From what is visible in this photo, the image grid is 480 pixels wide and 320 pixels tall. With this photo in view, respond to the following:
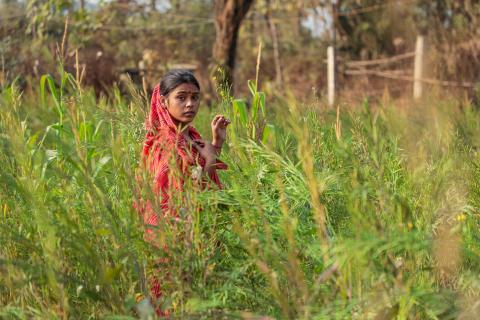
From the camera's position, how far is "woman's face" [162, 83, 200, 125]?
88.2 inches

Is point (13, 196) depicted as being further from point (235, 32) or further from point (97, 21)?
point (97, 21)

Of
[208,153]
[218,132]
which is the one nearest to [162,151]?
[208,153]

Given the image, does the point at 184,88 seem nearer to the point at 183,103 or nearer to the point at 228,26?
the point at 183,103

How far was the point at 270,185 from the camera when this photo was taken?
2.00 meters

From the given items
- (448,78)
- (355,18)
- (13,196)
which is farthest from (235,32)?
(355,18)

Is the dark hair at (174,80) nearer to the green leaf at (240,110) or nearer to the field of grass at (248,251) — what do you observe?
the green leaf at (240,110)

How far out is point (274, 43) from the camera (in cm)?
1349

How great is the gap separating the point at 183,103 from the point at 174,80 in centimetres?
8

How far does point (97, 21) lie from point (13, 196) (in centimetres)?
589

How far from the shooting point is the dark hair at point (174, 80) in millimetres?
2262

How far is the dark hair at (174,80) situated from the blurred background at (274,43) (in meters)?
4.15

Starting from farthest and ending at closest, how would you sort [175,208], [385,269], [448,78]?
[448,78], [175,208], [385,269]

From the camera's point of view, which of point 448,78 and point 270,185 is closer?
point 270,185

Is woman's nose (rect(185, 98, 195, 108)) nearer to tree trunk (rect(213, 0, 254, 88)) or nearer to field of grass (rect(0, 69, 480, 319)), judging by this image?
field of grass (rect(0, 69, 480, 319))
